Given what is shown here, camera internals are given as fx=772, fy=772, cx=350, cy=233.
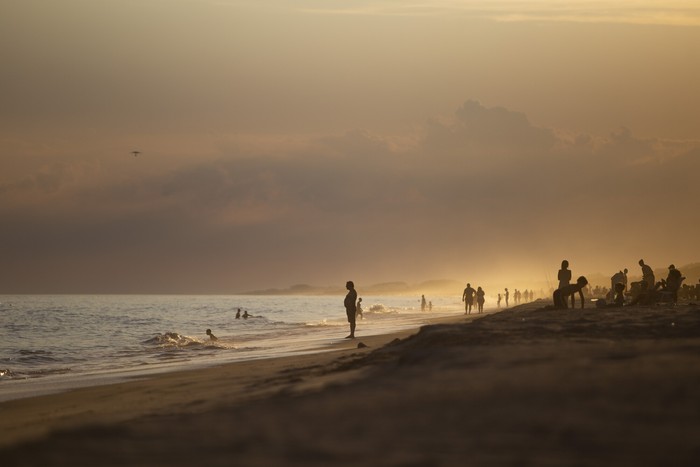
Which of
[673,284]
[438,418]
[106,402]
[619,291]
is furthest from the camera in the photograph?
[673,284]

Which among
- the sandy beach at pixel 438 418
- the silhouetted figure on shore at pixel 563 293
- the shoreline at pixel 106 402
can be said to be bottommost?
the shoreline at pixel 106 402

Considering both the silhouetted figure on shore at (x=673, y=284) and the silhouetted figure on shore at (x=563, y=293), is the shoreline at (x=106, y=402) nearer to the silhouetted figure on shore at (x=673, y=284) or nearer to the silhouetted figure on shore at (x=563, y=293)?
the silhouetted figure on shore at (x=563, y=293)

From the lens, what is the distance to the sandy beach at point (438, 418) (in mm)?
5516

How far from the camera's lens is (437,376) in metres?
8.28

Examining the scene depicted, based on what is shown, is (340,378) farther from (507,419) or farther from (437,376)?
(507,419)

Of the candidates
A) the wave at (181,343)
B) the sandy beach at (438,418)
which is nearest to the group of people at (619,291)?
the wave at (181,343)

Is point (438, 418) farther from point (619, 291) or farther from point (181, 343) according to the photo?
point (181, 343)

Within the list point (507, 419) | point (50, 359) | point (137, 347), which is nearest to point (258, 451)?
point (507, 419)

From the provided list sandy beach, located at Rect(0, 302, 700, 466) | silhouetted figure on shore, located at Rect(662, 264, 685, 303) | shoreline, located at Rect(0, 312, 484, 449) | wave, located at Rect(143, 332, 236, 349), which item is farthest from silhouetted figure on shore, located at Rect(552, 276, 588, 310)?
sandy beach, located at Rect(0, 302, 700, 466)

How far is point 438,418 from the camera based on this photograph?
6418mm

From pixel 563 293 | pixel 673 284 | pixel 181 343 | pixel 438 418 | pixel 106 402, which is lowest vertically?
pixel 106 402

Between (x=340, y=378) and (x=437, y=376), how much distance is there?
170cm

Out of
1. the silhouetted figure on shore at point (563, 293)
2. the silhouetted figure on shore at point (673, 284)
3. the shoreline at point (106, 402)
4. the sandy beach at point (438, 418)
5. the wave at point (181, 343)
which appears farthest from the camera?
the wave at point (181, 343)

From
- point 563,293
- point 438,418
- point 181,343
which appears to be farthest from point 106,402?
A: point 181,343
